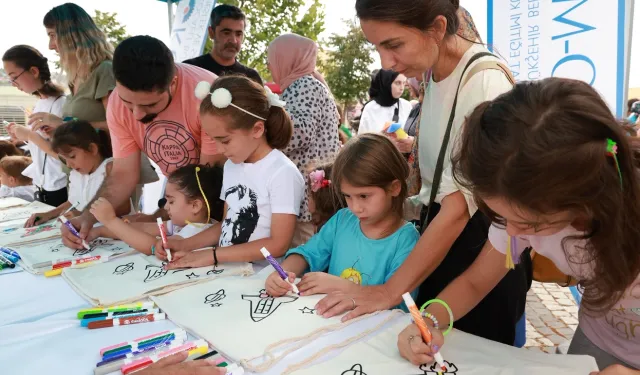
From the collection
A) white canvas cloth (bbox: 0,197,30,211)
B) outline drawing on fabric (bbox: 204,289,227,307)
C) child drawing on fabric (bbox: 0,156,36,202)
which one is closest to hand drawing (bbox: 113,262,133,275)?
outline drawing on fabric (bbox: 204,289,227,307)

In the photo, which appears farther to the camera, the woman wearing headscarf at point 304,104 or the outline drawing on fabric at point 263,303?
the woman wearing headscarf at point 304,104

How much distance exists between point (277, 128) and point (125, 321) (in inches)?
35.2

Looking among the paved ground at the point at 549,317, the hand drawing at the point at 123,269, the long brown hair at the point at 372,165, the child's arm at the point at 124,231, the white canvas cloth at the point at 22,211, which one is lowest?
the paved ground at the point at 549,317

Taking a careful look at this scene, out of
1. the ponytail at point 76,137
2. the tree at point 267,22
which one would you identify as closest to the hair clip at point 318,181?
the ponytail at point 76,137

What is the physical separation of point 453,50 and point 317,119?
107 cm

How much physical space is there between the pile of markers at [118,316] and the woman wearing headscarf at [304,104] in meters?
0.90

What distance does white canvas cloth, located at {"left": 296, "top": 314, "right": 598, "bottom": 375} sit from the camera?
2.79ft

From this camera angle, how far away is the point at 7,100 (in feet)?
32.1

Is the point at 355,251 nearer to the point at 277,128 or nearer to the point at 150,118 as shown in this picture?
the point at 277,128

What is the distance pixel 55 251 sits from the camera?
6.18ft

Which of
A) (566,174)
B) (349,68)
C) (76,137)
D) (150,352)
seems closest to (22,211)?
(76,137)

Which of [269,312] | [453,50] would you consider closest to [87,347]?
[269,312]

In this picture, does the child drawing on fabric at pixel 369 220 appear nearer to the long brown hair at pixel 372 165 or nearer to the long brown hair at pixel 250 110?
the long brown hair at pixel 372 165

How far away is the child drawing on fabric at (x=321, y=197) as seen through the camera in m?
1.86
